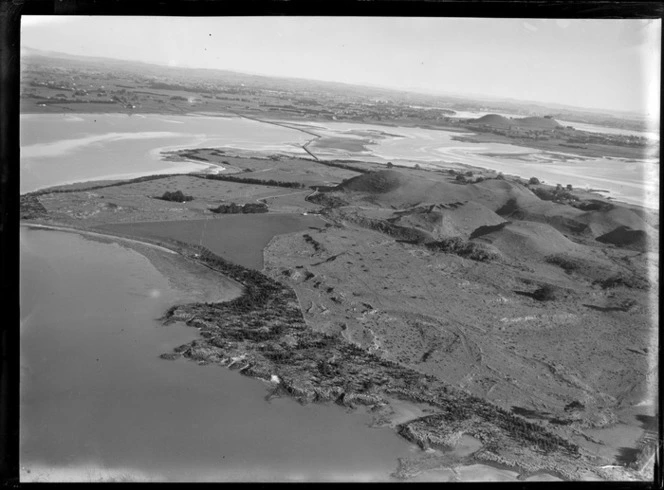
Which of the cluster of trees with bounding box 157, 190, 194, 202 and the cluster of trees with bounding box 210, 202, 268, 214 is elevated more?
the cluster of trees with bounding box 157, 190, 194, 202

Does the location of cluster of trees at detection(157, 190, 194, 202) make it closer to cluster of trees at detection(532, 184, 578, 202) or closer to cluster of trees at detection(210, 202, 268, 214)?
cluster of trees at detection(210, 202, 268, 214)

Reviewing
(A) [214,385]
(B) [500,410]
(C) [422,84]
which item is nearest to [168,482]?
(A) [214,385]

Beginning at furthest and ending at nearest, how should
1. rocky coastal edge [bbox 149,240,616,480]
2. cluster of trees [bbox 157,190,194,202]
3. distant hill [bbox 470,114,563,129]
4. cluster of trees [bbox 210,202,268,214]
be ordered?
cluster of trees [bbox 210,202,268,214] → cluster of trees [bbox 157,190,194,202] → distant hill [bbox 470,114,563,129] → rocky coastal edge [bbox 149,240,616,480]

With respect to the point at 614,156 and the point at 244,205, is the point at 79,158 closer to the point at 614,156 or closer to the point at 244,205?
the point at 244,205

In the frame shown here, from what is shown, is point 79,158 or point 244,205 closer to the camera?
point 79,158

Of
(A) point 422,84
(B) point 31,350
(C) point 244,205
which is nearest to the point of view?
(B) point 31,350

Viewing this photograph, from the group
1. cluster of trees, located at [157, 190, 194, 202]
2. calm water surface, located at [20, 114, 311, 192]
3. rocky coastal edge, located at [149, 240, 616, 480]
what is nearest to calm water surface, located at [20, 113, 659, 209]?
calm water surface, located at [20, 114, 311, 192]
